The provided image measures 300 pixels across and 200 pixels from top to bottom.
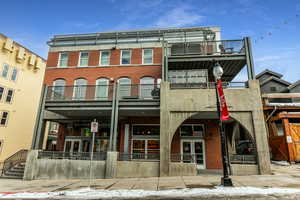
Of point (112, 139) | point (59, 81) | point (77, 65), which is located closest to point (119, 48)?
point (77, 65)

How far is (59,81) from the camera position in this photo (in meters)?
16.8

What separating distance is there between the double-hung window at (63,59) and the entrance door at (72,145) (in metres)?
7.42

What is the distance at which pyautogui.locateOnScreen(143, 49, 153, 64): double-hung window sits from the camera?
53.6ft

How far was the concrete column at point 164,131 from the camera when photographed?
10438 millimetres

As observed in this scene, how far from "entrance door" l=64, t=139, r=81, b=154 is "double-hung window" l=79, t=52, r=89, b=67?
7316 millimetres

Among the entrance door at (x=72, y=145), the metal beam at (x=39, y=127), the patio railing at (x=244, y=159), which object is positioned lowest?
the patio railing at (x=244, y=159)

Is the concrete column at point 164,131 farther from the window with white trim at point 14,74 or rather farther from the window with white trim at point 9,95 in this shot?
the window with white trim at point 14,74

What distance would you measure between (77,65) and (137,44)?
6212 mm

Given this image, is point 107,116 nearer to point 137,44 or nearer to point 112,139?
point 112,139

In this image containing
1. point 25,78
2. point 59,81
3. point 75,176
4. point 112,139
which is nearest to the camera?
point 75,176

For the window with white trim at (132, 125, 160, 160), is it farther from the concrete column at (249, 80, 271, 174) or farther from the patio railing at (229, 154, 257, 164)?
the concrete column at (249, 80, 271, 174)

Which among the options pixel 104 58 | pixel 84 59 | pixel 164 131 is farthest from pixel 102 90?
pixel 164 131

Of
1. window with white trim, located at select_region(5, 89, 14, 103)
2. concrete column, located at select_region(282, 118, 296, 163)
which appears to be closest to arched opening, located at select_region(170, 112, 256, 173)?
concrete column, located at select_region(282, 118, 296, 163)

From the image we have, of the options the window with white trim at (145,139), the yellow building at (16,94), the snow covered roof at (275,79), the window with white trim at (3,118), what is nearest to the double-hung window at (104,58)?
the window with white trim at (145,139)
